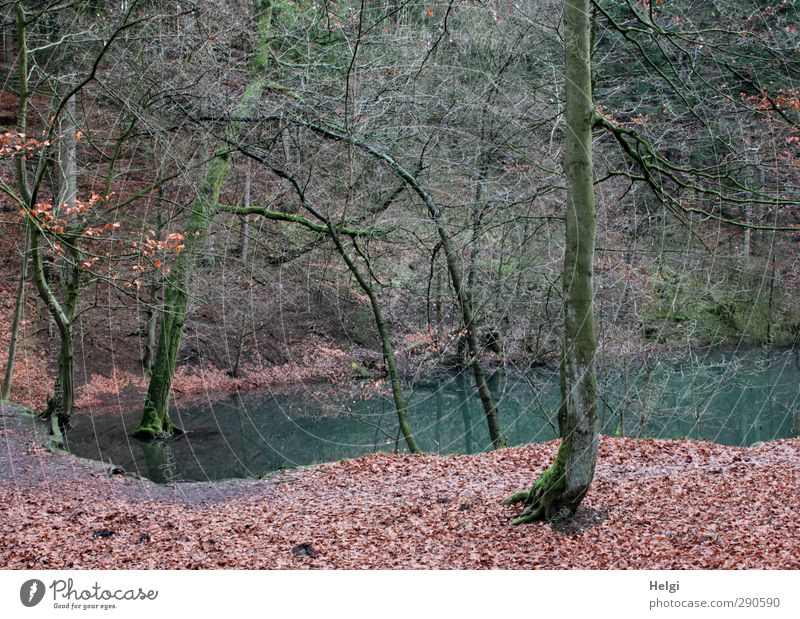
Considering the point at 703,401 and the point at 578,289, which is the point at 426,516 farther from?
the point at 703,401

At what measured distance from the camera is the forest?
5180mm

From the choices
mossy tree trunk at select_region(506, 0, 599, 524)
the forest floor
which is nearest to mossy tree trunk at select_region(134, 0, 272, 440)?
the forest floor

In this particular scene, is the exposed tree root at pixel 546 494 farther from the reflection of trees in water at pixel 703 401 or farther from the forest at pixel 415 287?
the reflection of trees in water at pixel 703 401

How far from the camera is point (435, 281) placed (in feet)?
37.9

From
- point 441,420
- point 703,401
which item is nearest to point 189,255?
point 441,420

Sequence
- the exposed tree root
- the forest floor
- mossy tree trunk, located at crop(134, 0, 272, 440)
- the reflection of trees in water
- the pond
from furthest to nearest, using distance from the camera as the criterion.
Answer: the pond
the reflection of trees in water
mossy tree trunk, located at crop(134, 0, 272, 440)
the exposed tree root
the forest floor

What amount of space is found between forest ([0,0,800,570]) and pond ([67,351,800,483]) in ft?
0.31

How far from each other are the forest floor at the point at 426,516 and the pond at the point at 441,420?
2424 mm

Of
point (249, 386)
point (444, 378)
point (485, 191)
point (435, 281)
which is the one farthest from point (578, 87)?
point (249, 386)

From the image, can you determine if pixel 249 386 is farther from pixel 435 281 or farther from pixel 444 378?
pixel 435 281

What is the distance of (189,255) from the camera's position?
9805mm

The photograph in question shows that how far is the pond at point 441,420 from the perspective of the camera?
10.7 m

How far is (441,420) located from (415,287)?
311 centimetres

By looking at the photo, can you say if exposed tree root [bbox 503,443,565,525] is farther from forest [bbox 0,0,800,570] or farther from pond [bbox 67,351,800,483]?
pond [bbox 67,351,800,483]
